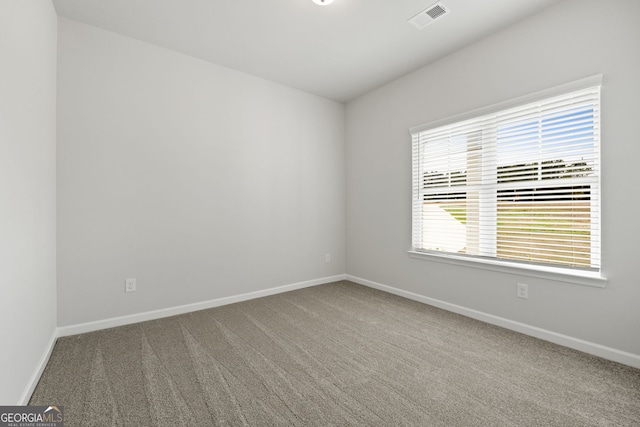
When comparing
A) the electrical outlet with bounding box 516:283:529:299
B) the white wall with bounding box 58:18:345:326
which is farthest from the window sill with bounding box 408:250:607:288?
the white wall with bounding box 58:18:345:326

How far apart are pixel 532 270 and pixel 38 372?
146 inches

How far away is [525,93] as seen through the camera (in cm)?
247

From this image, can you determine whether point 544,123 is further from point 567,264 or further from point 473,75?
point 567,264

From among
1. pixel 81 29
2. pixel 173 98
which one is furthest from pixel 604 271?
pixel 81 29

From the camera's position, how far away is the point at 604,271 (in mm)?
2068

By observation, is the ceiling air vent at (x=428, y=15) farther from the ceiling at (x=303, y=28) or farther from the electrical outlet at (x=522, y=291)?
the electrical outlet at (x=522, y=291)

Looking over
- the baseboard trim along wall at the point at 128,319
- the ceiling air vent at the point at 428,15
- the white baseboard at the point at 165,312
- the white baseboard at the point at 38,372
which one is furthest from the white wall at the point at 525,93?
the white baseboard at the point at 38,372

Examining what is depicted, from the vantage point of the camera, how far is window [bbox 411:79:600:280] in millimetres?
2189

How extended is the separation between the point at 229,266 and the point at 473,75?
3319 mm

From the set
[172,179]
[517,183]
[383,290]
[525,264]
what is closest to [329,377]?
[525,264]

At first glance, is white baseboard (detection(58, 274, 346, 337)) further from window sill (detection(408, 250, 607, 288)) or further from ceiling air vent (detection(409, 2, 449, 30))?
ceiling air vent (detection(409, 2, 449, 30))

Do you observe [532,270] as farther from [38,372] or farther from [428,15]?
[38,372]

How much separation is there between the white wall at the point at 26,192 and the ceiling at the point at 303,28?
695 mm

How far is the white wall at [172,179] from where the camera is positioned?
2.48 metres
